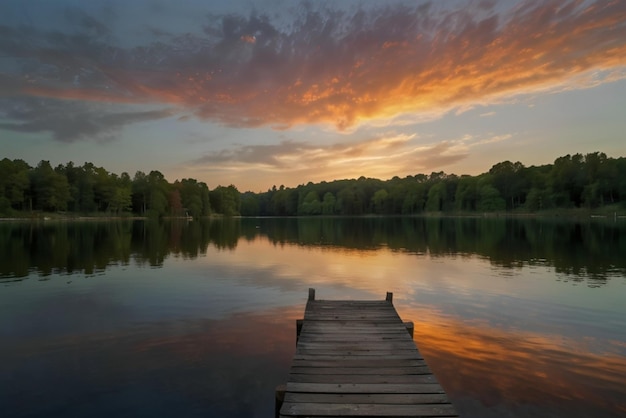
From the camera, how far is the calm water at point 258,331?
10156mm

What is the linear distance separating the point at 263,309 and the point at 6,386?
35.0 ft

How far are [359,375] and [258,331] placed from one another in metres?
8.15

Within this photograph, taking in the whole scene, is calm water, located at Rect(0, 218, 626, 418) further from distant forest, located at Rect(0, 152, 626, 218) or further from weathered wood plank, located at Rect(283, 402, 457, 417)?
distant forest, located at Rect(0, 152, 626, 218)

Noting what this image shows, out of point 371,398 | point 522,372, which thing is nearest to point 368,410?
point 371,398

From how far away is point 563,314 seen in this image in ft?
60.1

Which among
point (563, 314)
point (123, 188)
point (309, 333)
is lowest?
point (563, 314)

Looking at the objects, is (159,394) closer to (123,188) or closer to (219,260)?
(219,260)

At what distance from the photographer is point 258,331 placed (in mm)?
15867

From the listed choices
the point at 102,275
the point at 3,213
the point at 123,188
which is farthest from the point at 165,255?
the point at 123,188

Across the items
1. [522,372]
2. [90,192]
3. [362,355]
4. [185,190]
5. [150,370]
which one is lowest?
[522,372]

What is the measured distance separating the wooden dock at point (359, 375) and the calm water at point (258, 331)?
5.69ft

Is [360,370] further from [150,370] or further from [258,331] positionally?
[258,331]

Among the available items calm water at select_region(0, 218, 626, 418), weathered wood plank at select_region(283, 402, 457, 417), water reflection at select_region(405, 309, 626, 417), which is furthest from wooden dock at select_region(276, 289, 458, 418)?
water reflection at select_region(405, 309, 626, 417)

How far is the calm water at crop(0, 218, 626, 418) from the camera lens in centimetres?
1016
